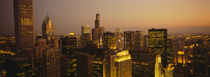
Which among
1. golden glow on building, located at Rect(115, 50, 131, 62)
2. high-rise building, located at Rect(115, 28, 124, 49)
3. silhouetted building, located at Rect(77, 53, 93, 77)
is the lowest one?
silhouetted building, located at Rect(77, 53, 93, 77)

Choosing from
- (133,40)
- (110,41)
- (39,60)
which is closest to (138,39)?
(133,40)

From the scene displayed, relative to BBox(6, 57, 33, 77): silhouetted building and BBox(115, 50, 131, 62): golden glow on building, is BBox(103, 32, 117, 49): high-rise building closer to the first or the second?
BBox(6, 57, 33, 77): silhouetted building

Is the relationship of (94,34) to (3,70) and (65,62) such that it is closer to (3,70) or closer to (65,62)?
(65,62)

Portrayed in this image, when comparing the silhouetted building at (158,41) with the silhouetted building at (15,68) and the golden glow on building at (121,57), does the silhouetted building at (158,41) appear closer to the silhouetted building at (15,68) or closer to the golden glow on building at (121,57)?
the golden glow on building at (121,57)

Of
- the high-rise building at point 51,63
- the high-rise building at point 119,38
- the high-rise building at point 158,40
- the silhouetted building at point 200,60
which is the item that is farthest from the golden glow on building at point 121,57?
the high-rise building at point 119,38

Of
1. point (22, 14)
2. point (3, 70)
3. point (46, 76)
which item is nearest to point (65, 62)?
point (46, 76)

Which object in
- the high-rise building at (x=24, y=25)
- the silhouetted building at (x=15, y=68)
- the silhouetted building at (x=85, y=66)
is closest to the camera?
the silhouetted building at (x=15, y=68)

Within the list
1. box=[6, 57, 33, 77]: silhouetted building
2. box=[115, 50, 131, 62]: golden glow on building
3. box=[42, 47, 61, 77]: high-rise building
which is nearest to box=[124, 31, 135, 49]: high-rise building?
box=[42, 47, 61, 77]: high-rise building
